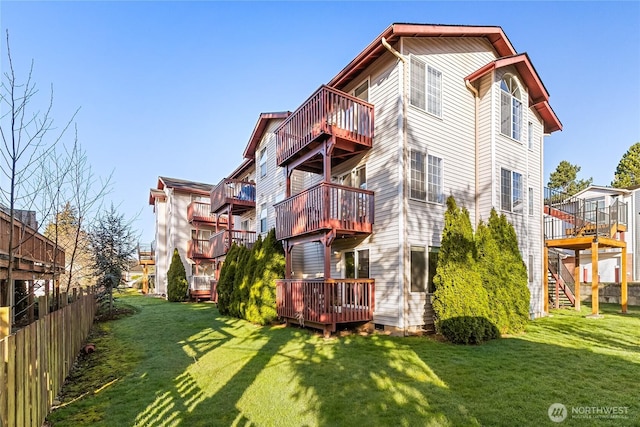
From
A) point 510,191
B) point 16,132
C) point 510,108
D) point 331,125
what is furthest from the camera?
point 510,108

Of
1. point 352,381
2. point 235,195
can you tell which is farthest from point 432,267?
point 235,195

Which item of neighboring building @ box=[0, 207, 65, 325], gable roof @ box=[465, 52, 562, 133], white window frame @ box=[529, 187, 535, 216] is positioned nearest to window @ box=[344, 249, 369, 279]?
gable roof @ box=[465, 52, 562, 133]

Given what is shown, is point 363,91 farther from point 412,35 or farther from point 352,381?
point 352,381

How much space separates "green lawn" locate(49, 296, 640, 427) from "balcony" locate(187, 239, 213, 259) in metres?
14.2

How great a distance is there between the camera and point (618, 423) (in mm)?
4547

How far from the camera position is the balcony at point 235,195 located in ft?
66.5

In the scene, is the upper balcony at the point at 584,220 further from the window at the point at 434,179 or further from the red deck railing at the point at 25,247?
the red deck railing at the point at 25,247

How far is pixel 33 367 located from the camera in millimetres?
4297

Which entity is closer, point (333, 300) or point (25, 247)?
point (25, 247)

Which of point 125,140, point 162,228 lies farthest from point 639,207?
point 162,228

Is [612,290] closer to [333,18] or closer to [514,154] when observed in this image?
[514,154]

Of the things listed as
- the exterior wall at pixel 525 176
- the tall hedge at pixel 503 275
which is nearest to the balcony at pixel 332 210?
the tall hedge at pixel 503 275

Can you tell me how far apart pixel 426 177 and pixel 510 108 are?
5101 mm

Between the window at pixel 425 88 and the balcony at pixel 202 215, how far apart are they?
59.1 ft
